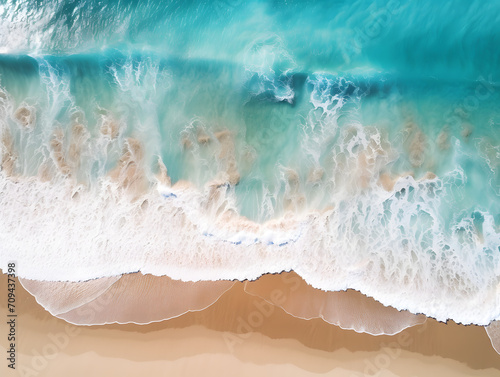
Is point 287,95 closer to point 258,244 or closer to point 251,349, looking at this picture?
point 258,244

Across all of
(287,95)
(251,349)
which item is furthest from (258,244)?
(287,95)

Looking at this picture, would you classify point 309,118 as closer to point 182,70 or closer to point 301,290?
point 182,70

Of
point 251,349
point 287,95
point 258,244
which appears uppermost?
point 287,95

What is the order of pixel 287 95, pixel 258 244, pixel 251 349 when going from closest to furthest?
pixel 251 349 → pixel 258 244 → pixel 287 95

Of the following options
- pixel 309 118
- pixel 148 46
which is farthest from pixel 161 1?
pixel 309 118

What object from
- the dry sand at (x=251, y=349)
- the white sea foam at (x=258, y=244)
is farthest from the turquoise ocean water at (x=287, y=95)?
the dry sand at (x=251, y=349)

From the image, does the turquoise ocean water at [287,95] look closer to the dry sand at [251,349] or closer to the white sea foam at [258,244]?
the white sea foam at [258,244]

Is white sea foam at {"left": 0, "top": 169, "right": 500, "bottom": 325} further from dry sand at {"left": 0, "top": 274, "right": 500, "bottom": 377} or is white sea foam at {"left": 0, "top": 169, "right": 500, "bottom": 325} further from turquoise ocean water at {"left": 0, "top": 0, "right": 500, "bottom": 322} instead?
dry sand at {"left": 0, "top": 274, "right": 500, "bottom": 377}

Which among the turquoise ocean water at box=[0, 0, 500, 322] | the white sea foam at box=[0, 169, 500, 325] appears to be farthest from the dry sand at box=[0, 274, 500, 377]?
the turquoise ocean water at box=[0, 0, 500, 322]
